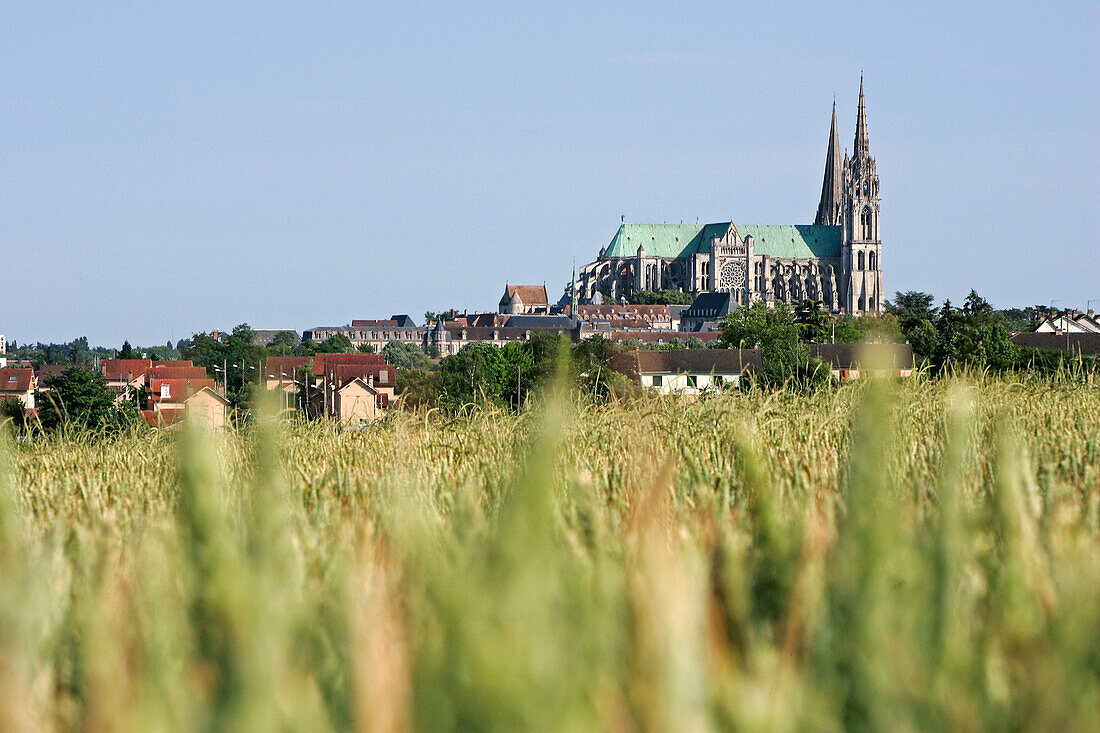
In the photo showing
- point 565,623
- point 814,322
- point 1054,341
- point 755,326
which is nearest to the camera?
point 565,623

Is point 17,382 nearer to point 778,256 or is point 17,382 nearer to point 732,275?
point 732,275

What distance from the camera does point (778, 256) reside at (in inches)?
7092

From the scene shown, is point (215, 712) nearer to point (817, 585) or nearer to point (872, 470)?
point (872, 470)

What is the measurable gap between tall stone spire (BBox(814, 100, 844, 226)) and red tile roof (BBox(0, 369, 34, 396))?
436ft

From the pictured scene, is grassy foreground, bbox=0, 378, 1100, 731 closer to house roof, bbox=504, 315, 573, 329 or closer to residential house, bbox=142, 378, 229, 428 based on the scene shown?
residential house, bbox=142, 378, 229, 428

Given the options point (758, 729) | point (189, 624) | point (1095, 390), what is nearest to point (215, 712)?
point (189, 624)

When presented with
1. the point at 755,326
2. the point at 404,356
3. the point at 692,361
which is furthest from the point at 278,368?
the point at 404,356

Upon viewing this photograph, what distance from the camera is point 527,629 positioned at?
1.64 metres

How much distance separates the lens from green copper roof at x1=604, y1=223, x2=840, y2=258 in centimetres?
18138

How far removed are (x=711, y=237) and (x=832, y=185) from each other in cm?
2083

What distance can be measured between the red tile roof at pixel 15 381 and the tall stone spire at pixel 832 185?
13302cm

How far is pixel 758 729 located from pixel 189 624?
98cm

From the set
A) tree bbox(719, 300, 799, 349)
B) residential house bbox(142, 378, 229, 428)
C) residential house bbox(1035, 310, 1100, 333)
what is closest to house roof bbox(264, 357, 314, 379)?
residential house bbox(142, 378, 229, 428)

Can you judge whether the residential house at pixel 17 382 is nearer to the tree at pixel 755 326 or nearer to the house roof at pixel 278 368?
the house roof at pixel 278 368
